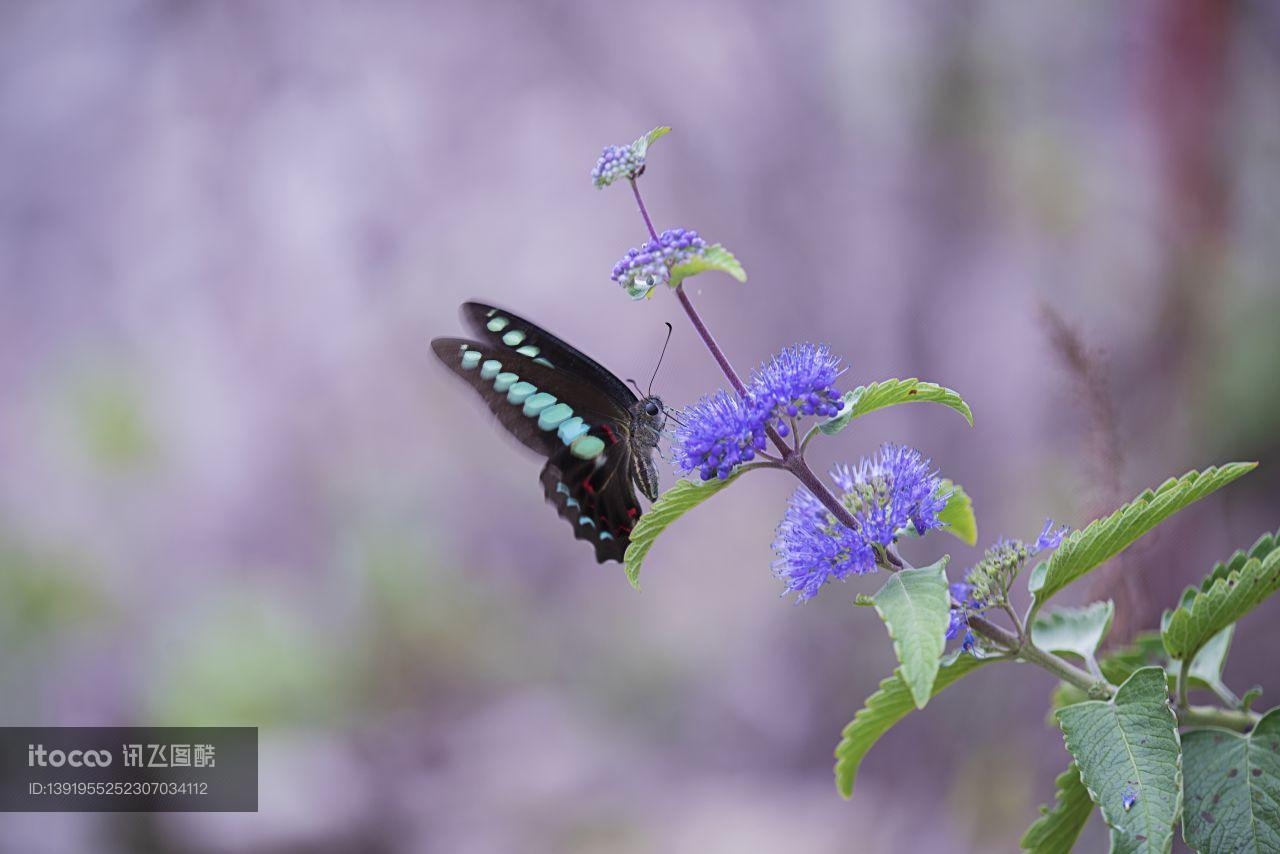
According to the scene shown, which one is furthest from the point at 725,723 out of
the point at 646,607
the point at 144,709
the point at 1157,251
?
the point at 1157,251

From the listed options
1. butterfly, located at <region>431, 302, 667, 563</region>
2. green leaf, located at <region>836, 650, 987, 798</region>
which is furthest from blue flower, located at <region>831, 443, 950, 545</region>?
butterfly, located at <region>431, 302, 667, 563</region>

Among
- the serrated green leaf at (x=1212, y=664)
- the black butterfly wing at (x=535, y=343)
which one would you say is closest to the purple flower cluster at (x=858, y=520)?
the serrated green leaf at (x=1212, y=664)

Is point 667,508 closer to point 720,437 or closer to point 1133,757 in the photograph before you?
point 720,437

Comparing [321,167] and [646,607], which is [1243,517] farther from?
[321,167]

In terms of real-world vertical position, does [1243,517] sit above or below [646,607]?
below

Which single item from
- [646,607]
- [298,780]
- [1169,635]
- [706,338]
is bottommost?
[1169,635]

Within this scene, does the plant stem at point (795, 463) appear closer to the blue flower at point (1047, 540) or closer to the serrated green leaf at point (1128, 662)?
the blue flower at point (1047, 540)
